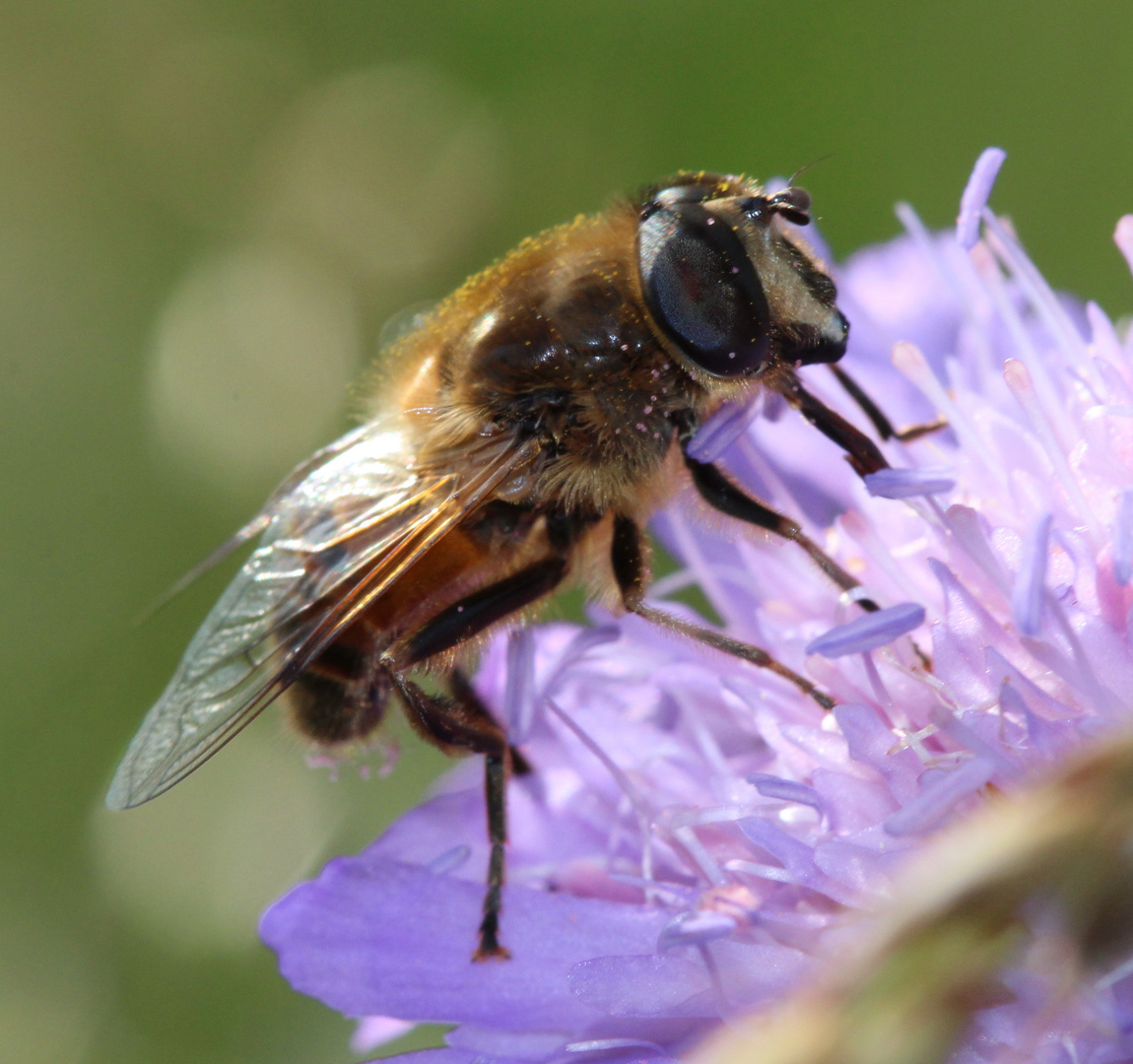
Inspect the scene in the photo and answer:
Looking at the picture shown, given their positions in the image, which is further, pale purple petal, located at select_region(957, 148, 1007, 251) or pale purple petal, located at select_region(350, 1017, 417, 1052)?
pale purple petal, located at select_region(350, 1017, 417, 1052)

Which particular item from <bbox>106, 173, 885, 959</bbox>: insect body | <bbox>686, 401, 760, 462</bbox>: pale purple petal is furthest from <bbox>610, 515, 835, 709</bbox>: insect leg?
<bbox>686, 401, 760, 462</bbox>: pale purple petal

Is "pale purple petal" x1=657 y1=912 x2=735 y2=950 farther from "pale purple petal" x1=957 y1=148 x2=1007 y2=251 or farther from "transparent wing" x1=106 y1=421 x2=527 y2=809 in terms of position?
"pale purple petal" x1=957 y1=148 x2=1007 y2=251

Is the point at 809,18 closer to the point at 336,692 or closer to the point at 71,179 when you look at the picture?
the point at 71,179

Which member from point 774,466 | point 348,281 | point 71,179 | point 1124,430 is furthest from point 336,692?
point 71,179

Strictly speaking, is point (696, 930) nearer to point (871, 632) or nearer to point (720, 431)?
point (871, 632)

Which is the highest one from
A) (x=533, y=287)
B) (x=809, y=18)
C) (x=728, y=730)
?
(x=533, y=287)

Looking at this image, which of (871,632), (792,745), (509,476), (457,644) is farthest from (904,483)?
(457,644)
